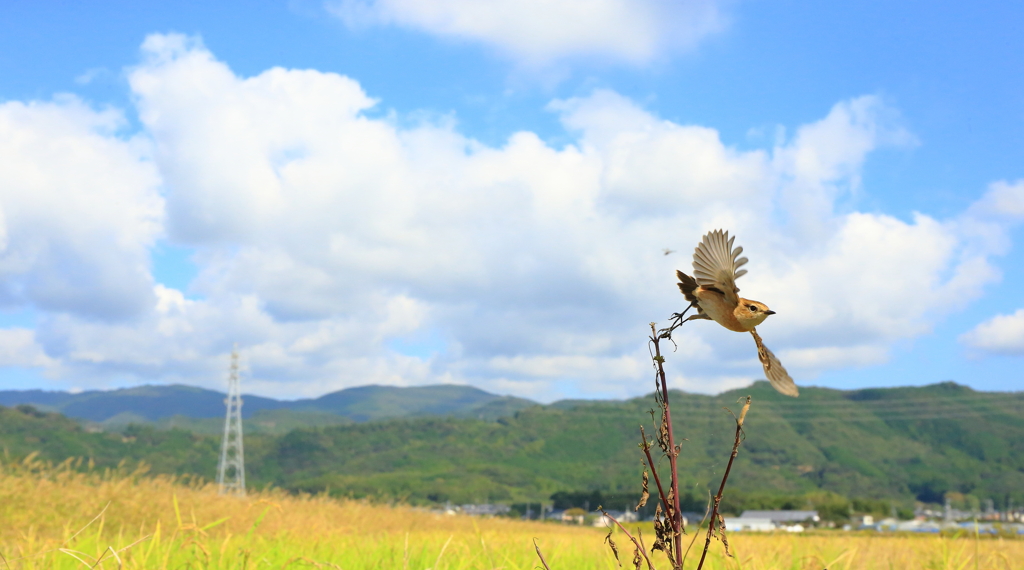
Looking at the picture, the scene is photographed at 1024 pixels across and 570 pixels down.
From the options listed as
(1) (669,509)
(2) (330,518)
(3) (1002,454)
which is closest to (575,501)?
(2) (330,518)

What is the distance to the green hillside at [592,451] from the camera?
9862 centimetres

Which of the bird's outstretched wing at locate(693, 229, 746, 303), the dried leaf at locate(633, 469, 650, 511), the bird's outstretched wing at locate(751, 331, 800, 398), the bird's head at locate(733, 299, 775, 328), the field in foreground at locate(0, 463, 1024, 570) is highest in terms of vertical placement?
the bird's outstretched wing at locate(693, 229, 746, 303)

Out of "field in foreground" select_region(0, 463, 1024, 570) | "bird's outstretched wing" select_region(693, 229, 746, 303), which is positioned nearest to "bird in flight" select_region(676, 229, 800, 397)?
"bird's outstretched wing" select_region(693, 229, 746, 303)

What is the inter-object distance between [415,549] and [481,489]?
9168cm

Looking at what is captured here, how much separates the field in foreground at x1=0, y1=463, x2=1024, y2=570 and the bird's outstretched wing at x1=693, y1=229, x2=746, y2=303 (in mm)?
2315

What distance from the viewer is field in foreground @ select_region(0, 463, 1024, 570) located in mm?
5289

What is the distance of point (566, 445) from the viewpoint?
142m

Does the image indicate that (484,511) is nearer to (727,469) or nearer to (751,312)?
(727,469)

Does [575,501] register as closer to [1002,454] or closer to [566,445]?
[566,445]

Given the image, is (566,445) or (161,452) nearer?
(161,452)

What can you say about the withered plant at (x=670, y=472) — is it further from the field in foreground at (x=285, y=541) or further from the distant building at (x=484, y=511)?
the distant building at (x=484, y=511)

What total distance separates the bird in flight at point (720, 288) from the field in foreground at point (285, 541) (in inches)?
89.4

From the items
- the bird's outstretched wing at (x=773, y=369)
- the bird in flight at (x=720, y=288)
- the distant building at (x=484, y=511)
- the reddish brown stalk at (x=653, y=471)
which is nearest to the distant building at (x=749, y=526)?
the reddish brown stalk at (x=653, y=471)

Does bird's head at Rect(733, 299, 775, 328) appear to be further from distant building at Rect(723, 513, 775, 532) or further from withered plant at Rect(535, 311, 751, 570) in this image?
distant building at Rect(723, 513, 775, 532)
